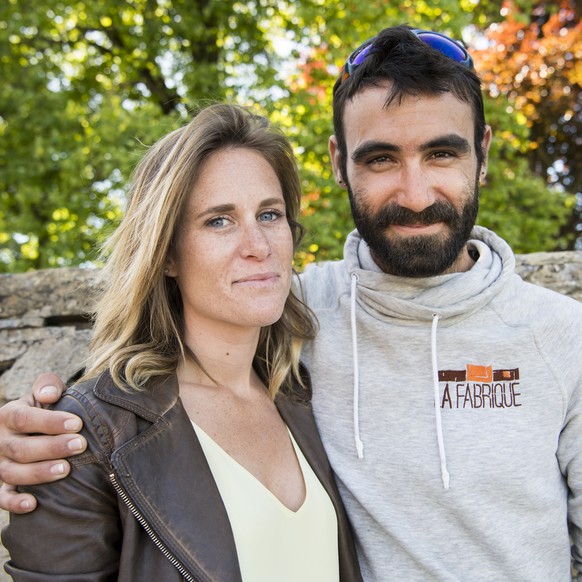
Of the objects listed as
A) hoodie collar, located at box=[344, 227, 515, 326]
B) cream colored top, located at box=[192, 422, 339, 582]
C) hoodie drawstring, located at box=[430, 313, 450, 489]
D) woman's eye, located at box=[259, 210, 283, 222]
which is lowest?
cream colored top, located at box=[192, 422, 339, 582]

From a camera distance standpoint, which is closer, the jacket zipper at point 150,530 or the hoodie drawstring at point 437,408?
the jacket zipper at point 150,530

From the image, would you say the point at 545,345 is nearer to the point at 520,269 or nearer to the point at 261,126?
the point at 520,269

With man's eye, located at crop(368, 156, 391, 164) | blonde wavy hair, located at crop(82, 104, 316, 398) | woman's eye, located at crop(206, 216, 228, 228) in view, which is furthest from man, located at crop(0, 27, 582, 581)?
woman's eye, located at crop(206, 216, 228, 228)

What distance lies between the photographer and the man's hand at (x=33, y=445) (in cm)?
158

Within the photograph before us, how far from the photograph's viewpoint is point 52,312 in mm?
2863

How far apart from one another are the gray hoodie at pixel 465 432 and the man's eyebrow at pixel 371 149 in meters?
0.47

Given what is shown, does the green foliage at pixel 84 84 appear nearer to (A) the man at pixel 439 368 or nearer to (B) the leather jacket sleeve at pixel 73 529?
(A) the man at pixel 439 368

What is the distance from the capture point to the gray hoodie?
1945 mm

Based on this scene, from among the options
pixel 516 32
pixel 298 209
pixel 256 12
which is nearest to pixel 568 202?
pixel 516 32

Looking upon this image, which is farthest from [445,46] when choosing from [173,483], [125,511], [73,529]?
[73,529]

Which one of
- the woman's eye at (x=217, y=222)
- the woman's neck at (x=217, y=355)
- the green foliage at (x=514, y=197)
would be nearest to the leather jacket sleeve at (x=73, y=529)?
the woman's neck at (x=217, y=355)

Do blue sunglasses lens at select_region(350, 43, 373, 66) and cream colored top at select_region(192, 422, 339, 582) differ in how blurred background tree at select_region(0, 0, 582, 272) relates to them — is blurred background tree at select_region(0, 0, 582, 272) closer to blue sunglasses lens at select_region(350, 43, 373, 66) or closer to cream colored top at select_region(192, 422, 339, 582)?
blue sunglasses lens at select_region(350, 43, 373, 66)

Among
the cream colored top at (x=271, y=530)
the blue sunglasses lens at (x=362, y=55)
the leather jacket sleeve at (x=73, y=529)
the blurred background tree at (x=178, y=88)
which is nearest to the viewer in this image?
the leather jacket sleeve at (x=73, y=529)

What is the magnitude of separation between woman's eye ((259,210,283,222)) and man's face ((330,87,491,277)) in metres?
0.31
